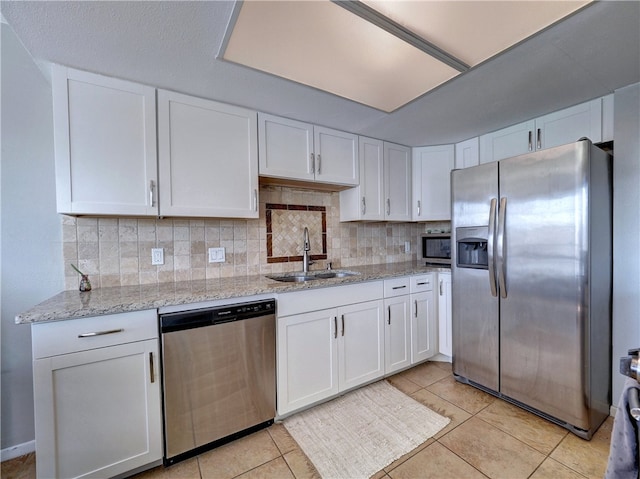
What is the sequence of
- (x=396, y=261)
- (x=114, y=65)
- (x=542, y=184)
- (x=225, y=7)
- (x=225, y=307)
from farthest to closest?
(x=396, y=261)
(x=542, y=184)
(x=225, y=307)
(x=114, y=65)
(x=225, y=7)

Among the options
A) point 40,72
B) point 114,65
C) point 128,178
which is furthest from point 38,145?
point 114,65

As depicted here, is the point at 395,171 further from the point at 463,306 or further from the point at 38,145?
the point at 38,145

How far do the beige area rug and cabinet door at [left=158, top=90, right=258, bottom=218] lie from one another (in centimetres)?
149

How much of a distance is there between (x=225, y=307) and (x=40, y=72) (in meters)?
1.77

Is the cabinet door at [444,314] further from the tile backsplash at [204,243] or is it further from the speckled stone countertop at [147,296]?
the speckled stone countertop at [147,296]

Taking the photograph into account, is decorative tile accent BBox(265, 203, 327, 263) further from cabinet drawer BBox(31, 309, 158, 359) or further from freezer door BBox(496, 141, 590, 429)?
freezer door BBox(496, 141, 590, 429)

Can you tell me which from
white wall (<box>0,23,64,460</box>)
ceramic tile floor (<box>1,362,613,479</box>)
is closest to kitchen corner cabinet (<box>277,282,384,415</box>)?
ceramic tile floor (<box>1,362,613,479</box>)

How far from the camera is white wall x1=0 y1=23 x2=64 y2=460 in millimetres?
1564

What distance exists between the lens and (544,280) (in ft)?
5.74

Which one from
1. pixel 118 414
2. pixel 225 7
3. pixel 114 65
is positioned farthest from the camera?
pixel 114 65

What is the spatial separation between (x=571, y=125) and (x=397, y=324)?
200cm

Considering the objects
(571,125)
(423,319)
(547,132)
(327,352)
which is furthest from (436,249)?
A: (327,352)

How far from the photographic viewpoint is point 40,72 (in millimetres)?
1619

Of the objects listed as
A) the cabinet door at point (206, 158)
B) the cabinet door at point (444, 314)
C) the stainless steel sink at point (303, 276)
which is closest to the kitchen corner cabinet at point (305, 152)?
the cabinet door at point (206, 158)
